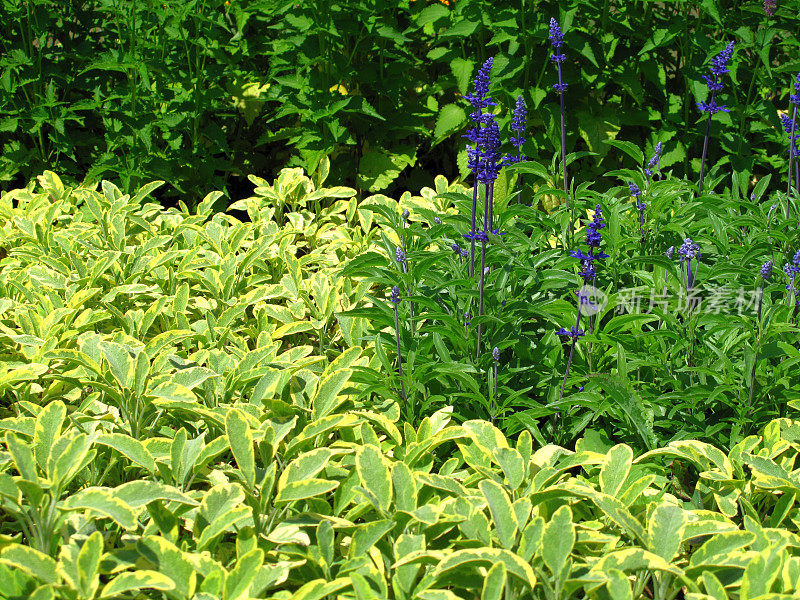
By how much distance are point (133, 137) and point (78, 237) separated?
1092 mm

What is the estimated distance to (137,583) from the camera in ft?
5.02

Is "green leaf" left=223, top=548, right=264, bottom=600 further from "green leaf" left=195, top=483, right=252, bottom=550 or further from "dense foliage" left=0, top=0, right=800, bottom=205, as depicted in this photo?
"dense foliage" left=0, top=0, right=800, bottom=205

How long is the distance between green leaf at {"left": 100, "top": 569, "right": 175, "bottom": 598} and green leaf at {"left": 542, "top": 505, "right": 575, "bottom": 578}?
0.83 m

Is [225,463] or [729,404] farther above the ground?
[729,404]

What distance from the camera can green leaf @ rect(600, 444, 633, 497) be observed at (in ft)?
6.56

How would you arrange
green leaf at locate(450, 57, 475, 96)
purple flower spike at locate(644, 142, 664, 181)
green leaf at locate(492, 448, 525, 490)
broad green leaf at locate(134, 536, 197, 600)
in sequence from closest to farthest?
1. broad green leaf at locate(134, 536, 197, 600)
2. green leaf at locate(492, 448, 525, 490)
3. purple flower spike at locate(644, 142, 664, 181)
4. green leaf at locate(450, 57, 475, 96)

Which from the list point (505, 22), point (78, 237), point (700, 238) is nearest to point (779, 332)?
point (700, 238)

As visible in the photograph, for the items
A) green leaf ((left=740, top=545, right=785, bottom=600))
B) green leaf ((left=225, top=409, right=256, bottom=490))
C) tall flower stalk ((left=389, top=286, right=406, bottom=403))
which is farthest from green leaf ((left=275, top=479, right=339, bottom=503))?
green leaf ((left=740, top=545, right=785, bottom=600))

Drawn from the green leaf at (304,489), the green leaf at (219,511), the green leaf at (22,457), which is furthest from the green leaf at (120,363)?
the green leaf at (304,489)

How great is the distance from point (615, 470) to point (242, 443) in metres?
1.02

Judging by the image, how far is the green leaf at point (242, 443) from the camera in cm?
192

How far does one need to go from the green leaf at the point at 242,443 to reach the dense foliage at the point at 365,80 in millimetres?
2477

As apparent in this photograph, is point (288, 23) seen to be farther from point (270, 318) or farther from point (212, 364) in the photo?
point (212, 364)

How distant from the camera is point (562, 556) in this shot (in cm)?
167
